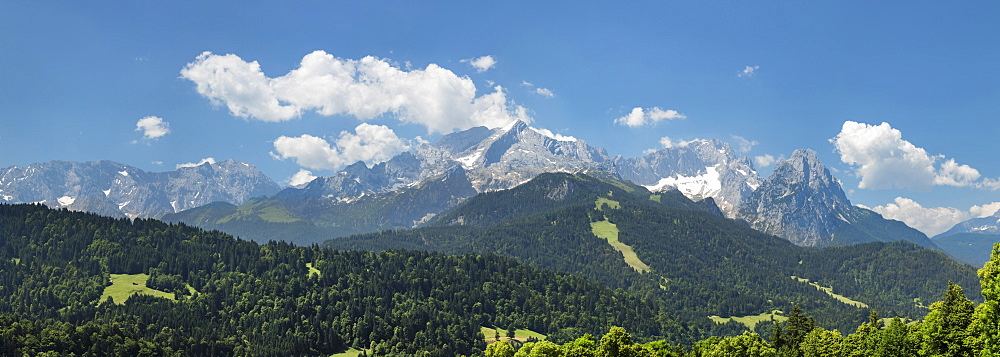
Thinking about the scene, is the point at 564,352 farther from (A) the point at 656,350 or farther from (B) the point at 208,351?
(B) the point at 208,351

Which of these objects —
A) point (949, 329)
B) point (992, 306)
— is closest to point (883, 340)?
point (949, 329)

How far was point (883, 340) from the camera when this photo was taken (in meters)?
114

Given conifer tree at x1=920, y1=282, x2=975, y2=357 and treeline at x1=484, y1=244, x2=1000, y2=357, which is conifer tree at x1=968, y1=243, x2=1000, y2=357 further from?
conifer tree at x1=920, y1=282, x2=975, y2=357

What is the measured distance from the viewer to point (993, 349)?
3120 inches

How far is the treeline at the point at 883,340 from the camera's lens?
3214 inches

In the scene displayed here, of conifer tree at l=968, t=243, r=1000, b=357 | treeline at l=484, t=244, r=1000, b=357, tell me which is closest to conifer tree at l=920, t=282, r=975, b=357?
treeline at l=484, t=244, r=1000, b=357

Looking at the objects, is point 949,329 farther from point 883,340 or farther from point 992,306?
point 992,306

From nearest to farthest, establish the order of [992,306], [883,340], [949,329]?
[992,306]
[949,329]
[883,340]

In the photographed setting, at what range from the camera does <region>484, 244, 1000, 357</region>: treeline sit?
268 ft

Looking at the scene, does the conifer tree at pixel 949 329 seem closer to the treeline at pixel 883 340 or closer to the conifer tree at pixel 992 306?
the treeline at pixel 883 340

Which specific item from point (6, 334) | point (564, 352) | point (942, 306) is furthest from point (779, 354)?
point (6, 334)

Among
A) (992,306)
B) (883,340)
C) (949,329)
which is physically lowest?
(883,340)

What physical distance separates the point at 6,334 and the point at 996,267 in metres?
202

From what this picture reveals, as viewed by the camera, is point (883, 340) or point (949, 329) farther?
point (883, 340)
